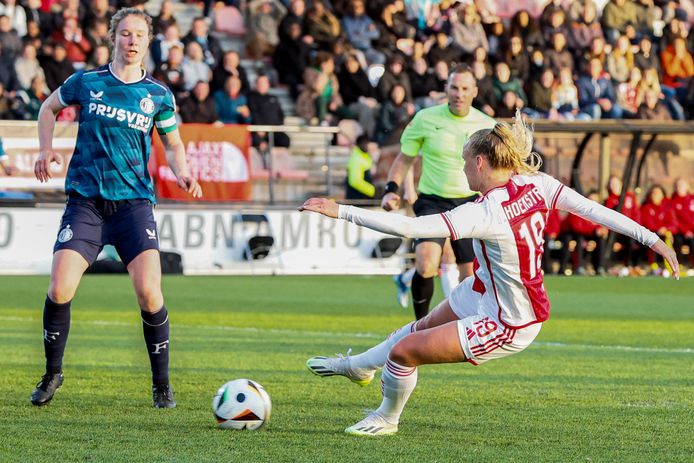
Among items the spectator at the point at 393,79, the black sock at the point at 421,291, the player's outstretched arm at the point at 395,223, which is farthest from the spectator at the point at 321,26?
the player's outstretched arm at the point at 395,223

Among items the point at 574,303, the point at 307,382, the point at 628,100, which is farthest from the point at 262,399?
the point at 628,100

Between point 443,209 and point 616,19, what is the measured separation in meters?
19.9

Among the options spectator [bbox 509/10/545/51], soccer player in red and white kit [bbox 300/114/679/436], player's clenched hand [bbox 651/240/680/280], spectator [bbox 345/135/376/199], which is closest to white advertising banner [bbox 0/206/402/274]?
spectator [bbox 345/135/376/199]

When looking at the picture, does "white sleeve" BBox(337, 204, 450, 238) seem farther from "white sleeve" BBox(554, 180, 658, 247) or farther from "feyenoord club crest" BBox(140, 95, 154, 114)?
"feyenoord club crest" BBox(140, 95, 154, 114)

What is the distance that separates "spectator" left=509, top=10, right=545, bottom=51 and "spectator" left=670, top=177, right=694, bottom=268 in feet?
15.4

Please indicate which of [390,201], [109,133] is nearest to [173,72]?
[390,201]

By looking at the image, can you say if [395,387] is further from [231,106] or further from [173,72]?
[231,106]

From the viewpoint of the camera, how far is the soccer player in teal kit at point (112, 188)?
734cm

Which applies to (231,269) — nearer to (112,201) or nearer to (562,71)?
(562,71)

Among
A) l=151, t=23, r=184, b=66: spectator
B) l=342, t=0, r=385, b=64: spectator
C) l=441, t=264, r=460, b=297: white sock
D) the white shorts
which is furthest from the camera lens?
l=342, t=0, r=385, b=64: spectator

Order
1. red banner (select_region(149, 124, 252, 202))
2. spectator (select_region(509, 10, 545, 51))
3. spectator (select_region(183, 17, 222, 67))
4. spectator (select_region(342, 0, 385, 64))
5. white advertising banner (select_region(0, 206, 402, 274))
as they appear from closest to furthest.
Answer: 1. white advertising banner (select_region(0, 206, 402, 274))
2. red banner (select_region(149, 124, 252, 202))
3. spectator (select_region(183, 17, 222, 67))
4. spectator (select_region(342, 0, 385, 64))
5. spectator (select_region(509, 10, 545, 51))

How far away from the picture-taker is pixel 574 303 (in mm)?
16859

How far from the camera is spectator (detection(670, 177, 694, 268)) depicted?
2516 cm

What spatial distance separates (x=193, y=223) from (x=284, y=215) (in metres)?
1.60
